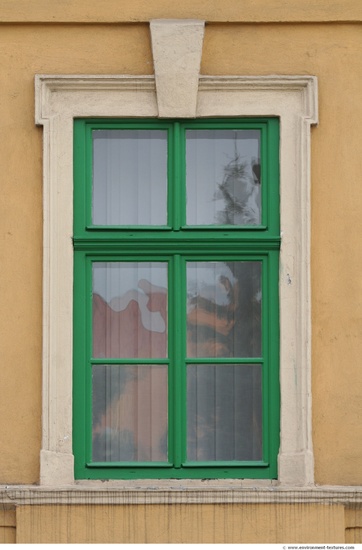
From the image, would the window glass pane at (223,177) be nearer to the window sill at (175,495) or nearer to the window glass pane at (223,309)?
the window glass pane at (223,309)

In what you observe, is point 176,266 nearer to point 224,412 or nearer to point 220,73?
point 224,412

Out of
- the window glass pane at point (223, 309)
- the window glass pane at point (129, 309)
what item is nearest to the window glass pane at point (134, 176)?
the window glass pane at point (129, 309)

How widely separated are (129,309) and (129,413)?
63 cm

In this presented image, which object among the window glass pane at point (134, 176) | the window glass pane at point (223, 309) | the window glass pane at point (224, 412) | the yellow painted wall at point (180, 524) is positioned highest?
the window glass pane at point (134, 176)

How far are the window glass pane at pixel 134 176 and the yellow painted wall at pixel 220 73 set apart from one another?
14.9 inches

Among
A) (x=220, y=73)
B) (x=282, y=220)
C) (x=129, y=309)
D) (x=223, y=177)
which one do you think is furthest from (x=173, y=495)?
(x=220, y=73)

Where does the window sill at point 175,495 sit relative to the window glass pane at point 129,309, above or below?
below

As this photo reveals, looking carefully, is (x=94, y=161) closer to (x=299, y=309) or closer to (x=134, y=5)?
(x=134, y=5)

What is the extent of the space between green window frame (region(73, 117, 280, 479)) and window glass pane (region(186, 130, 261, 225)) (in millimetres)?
50

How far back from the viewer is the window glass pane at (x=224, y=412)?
7562 millimetres

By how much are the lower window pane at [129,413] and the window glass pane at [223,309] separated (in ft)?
1.01

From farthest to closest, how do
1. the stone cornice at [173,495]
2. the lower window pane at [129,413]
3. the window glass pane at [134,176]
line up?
1. the window glass pane at [134,176]
2. the lower window pane at [129,413]
3. the stone cornice at [173,495]

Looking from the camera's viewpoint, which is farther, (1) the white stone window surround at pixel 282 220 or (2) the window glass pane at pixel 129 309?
(2) the window glass pane at pixel 129 309

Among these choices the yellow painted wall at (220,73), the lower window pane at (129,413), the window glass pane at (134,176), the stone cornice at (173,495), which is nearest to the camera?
the stone cornice at (173,495)
